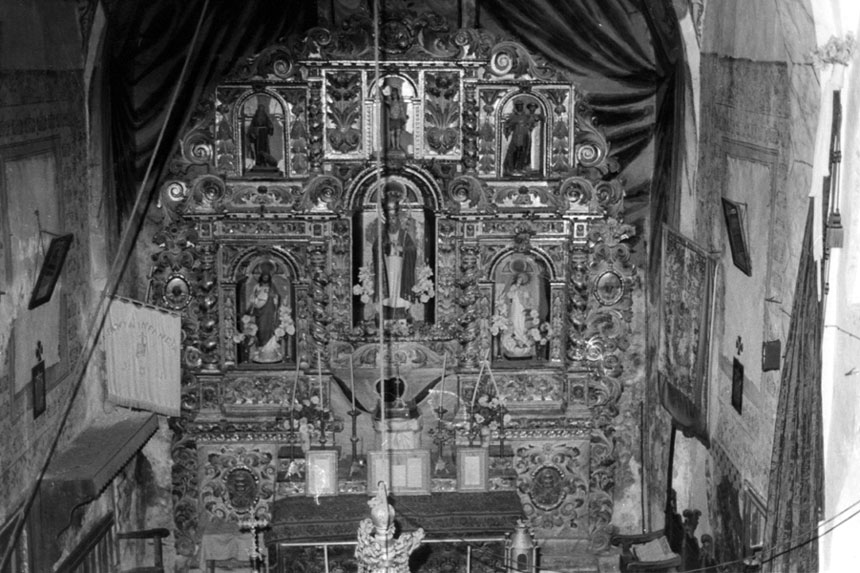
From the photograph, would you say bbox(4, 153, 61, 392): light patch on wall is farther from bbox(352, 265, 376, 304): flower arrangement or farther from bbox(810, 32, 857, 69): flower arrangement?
bbox(810, 32, 857, 69): flower arrangement

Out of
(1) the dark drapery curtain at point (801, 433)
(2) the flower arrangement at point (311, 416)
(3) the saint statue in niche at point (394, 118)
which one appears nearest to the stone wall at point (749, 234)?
(1) the dark drapery curtain at point (801, 433)

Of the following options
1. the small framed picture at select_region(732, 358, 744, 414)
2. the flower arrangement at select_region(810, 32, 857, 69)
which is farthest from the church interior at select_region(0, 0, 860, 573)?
the flower arrangement at select_region(810, 32, 857, 69)

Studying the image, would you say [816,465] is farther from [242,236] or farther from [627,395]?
[242,236]

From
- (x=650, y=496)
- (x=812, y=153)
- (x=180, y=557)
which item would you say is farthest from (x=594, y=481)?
(x=812, y=153)

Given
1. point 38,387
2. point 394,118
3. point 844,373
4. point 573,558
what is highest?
point 394,118

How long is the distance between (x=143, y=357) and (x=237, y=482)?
1586 millimetres

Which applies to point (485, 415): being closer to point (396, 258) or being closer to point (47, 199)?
point (396, 258)

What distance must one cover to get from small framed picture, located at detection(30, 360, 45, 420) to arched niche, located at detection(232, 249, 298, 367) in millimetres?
2573

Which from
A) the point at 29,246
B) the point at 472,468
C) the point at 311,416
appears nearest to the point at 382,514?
the point at 29,246

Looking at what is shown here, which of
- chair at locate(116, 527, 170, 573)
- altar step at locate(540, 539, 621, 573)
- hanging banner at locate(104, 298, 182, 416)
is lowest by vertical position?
altar step at locate(540, 539, 621, 573)

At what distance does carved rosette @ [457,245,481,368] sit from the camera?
43.1 ft

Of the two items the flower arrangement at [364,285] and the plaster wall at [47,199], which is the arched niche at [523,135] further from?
the plaster wall at [47,199]

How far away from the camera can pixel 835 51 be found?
853 centimetres

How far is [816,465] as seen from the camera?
8922 mm
